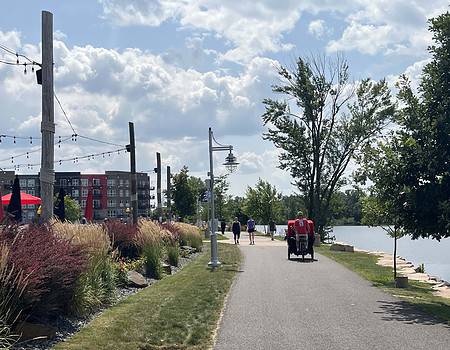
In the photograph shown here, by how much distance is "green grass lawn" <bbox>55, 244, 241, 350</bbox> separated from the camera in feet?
30.1

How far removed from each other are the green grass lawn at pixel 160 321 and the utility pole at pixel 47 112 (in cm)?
329

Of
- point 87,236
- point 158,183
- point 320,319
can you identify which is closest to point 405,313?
point 320,319

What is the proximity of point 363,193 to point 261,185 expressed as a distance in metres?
42.6

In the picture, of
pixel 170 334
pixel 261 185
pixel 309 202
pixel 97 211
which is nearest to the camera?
pixel 170 334

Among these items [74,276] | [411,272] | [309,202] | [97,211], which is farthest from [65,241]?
[97,211]

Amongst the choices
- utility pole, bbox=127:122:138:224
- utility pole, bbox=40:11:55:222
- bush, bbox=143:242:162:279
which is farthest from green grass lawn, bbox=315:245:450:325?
utility pole, bbox=127:122:138:224

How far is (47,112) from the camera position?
1532 cm

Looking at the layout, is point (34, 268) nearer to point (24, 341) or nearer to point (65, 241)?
point (24, 341)

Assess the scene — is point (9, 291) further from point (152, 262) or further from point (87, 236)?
point (152, 262)

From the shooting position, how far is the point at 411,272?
2783 cm

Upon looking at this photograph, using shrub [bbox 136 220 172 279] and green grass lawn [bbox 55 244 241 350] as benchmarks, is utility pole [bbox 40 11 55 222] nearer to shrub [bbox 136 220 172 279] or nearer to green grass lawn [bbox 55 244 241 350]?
green grass lawn [bbox 55 244 241 350]

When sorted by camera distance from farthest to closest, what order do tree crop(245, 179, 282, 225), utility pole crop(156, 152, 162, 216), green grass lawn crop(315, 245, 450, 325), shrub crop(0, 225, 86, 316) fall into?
tree crop(245, 179, 282, 225) → utility pole crop(156, 152, 162, 216) → green grass lawn crop(315, 245, 450, 325) → shrub crop(0, 225, 86, 316)

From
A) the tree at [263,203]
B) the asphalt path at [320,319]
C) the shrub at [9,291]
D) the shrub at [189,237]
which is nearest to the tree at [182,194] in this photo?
the tree at [263,203]

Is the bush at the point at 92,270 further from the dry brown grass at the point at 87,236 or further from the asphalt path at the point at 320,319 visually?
the asphalt path at the point at 320,319
